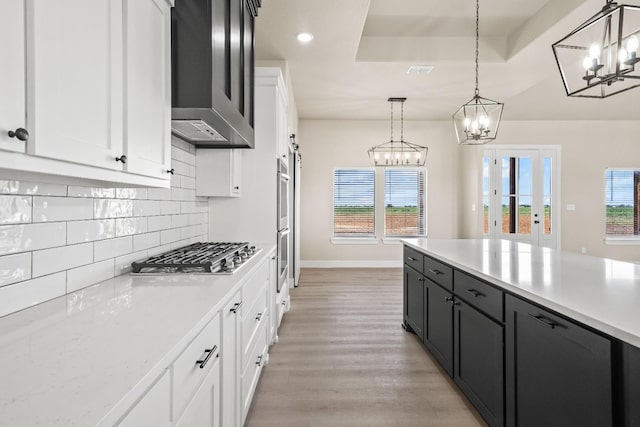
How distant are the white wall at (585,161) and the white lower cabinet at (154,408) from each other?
6.80 m

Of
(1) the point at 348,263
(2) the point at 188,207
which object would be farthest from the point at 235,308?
(1) the point at 348,263

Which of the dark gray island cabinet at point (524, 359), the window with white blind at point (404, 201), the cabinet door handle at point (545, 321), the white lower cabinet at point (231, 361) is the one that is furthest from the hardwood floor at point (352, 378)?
the window with white blind at point (404, 201)

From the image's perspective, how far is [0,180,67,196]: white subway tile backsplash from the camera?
Answer: 3.51 ft

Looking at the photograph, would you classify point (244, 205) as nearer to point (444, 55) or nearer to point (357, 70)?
point (357, 70)

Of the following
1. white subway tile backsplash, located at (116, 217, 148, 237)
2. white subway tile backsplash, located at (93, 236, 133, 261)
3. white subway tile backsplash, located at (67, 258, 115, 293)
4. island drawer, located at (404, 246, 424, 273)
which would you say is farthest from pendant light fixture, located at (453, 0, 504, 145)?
white subway tile backsplash, located at (67, 258, 115, 293)

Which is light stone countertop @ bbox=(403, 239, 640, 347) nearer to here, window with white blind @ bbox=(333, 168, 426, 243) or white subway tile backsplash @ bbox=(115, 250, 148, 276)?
white subway tile backsplash @ bbox=(115, 250, 148, 276)

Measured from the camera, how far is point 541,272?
175cm

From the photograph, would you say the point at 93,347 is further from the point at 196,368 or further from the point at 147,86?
the point at 147,86

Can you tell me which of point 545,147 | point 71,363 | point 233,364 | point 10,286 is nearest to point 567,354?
point 233,364

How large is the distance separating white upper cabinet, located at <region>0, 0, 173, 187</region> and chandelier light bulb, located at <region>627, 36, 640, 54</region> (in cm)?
217

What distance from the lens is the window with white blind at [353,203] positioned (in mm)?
6977

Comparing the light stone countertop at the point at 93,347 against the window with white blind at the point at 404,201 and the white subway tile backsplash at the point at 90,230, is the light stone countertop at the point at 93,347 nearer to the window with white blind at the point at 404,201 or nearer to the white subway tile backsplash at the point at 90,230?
the white subway tile backsplash at the point at 90,230

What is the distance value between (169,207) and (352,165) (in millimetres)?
5115

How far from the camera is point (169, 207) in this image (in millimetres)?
2170
